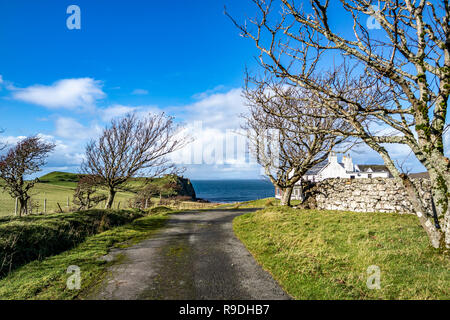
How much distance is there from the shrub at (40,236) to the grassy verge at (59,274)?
1.51 ft

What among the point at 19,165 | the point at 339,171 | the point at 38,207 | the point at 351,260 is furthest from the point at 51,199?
the point at 339,171

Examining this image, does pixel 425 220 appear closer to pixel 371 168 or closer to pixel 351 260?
pixel 351 260

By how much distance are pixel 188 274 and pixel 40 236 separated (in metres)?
6.40

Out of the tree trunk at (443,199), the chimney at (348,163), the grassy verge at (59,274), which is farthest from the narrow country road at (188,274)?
the chimney at (348,163)

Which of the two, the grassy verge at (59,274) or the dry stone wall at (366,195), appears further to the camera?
the dry stone wall at (366,195)

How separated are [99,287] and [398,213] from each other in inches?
661

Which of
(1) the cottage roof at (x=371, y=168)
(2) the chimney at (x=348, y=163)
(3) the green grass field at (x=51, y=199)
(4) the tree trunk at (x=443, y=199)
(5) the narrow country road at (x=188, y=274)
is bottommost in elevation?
(3) the green grass field at (x=51, y=199)

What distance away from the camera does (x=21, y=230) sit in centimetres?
895

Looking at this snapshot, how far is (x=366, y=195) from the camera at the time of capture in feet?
56.3

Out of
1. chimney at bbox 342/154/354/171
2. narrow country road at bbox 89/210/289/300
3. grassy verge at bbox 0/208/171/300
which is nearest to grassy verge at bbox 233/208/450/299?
narrow country road at bbox 89/210/289/300

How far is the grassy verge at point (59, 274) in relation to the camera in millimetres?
5492

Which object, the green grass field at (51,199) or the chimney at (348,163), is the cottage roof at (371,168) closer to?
the chimney at (348,163)
